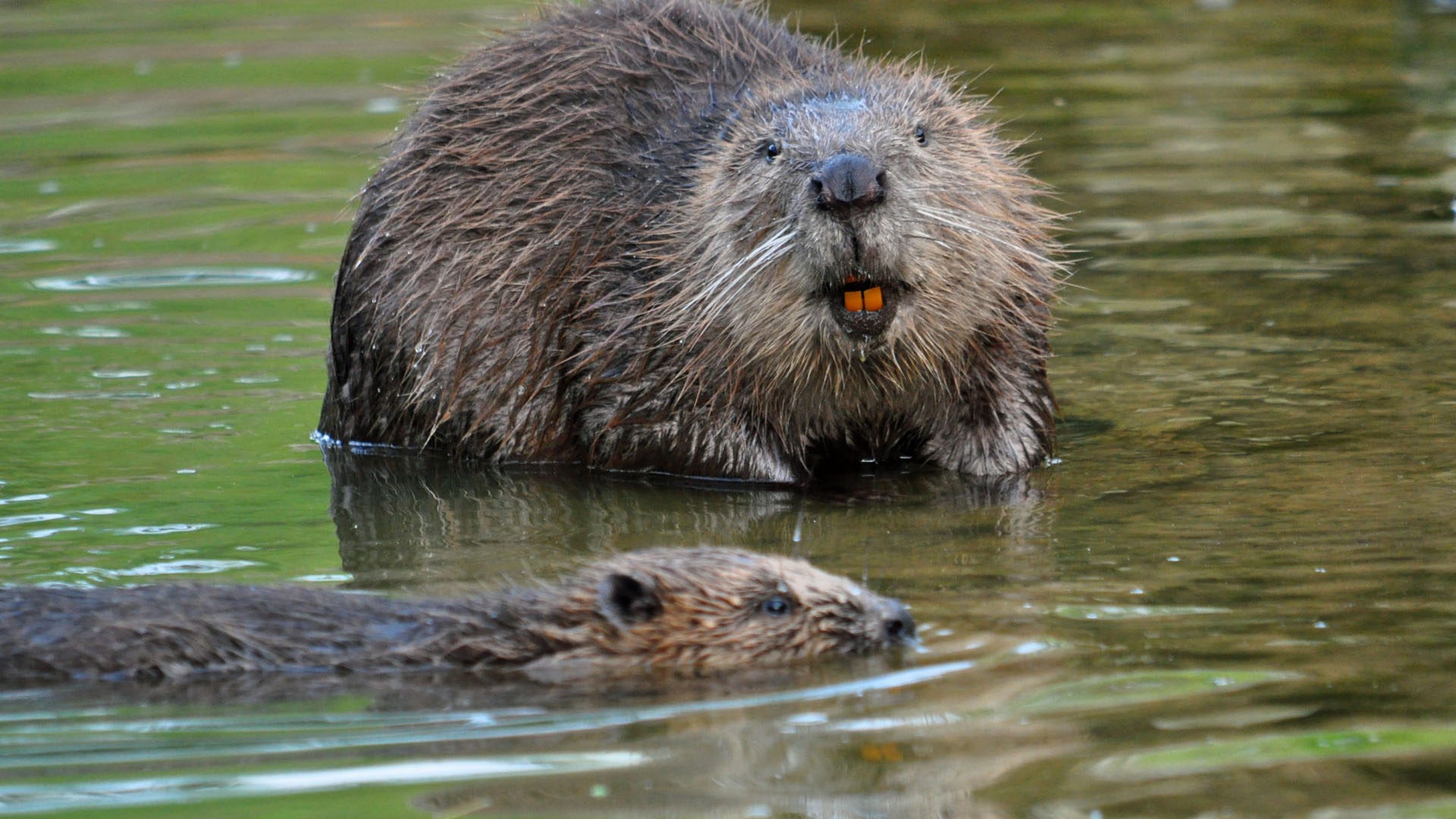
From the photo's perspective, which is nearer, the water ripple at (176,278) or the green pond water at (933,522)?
the green pond water at (933,522)

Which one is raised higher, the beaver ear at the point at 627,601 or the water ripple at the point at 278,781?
the beaver ear at the point at 627,601

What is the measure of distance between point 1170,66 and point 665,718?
9305mm

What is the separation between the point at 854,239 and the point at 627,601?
1.22 metres

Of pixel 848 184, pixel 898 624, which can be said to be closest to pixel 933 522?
pixel 848 184

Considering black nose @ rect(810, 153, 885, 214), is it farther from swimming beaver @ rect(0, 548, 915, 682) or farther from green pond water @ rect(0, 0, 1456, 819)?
swimming beaver @ rect(0, 548, 915, 682)

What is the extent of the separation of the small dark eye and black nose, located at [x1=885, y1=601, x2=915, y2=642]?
196mm

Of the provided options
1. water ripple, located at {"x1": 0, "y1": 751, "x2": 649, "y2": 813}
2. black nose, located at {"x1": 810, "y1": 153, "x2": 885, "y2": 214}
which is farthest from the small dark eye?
black nose, located at {"x1": 810, "y1": 153, "x2": 885, "y2": 214}

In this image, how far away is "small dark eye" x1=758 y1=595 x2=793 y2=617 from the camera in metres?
4.01

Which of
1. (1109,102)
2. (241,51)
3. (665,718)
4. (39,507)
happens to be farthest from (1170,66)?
(665,718)

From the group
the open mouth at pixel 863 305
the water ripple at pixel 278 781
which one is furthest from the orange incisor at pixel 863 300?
the water ripple at pixel 278 781

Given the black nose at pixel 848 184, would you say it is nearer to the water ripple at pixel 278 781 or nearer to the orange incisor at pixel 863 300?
the orange incisor at pixel 863 300

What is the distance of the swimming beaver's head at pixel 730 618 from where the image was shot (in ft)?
13.0

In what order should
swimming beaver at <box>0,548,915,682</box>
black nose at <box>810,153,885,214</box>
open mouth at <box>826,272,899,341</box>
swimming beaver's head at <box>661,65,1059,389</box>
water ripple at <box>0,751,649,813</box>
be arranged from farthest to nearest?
open mouth at <box>826,272,899,341</box>
swimming beaver's head at <box>661,65,1059,389</box>
black nose at <box>810,153,885,214</box>
swimming beaver at <box>0,548,915,682</box>
water ripple at <box>0,751,649,813</box>

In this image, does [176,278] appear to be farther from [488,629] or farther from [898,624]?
[898,624]
